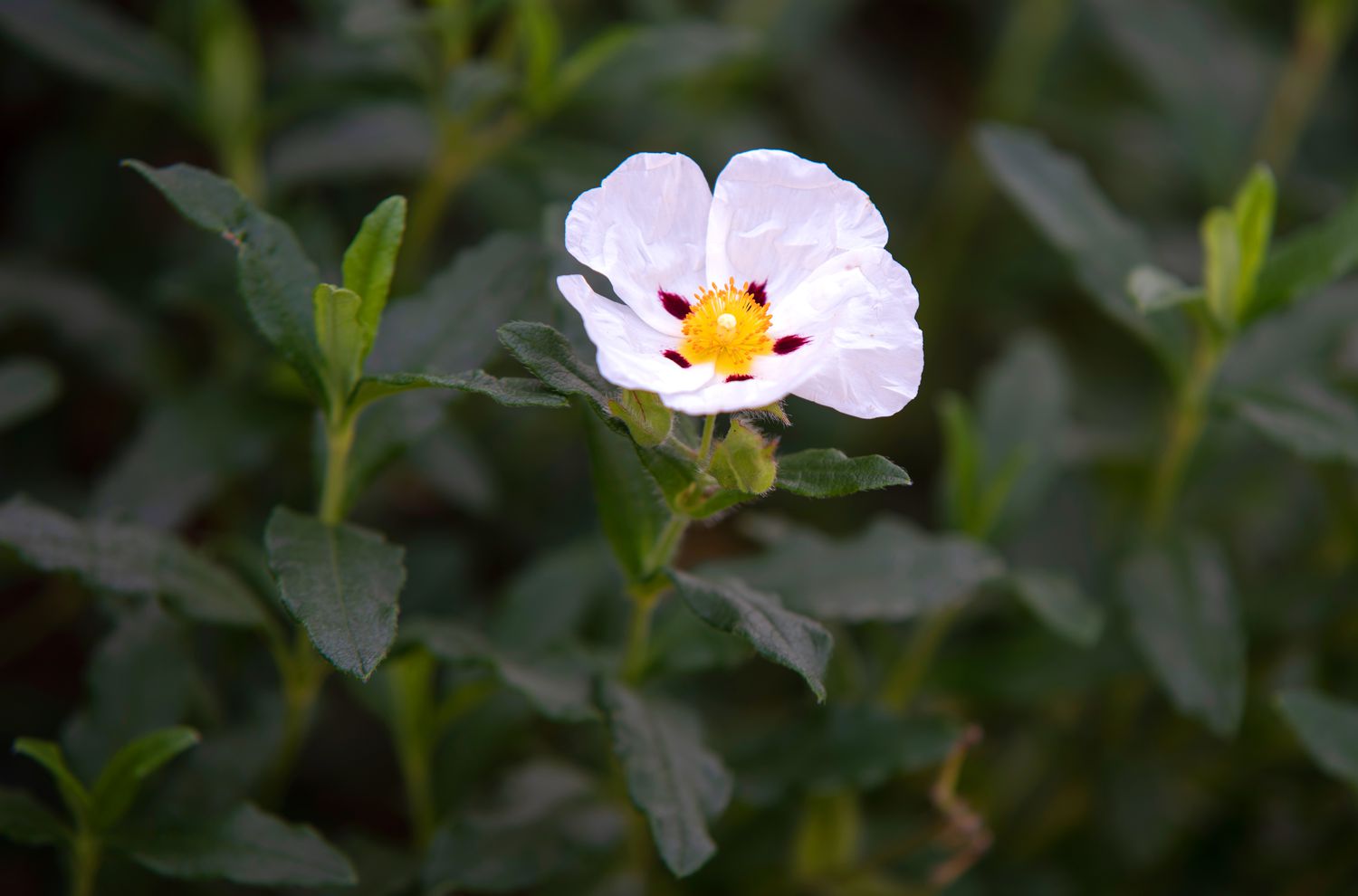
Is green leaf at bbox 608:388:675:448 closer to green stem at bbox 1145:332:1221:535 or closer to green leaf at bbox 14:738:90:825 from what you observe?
green leaf at bbox 14:738:90:825

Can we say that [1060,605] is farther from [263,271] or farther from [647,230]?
[263,271]

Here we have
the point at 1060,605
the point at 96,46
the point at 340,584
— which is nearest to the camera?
the point at 340,584

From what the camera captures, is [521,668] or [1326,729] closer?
Result: [521,668]

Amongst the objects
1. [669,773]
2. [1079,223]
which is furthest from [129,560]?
[1079,223]

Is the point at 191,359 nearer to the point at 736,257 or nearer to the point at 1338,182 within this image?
the point at 736,257

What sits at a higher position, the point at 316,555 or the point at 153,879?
the point at 316,555

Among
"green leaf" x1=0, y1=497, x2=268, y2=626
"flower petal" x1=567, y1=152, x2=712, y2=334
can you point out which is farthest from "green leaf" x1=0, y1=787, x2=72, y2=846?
"flower petal" x1=567, y1=152, x2=712, y2=334

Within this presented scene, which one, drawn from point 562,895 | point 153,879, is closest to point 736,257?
point 562,895
